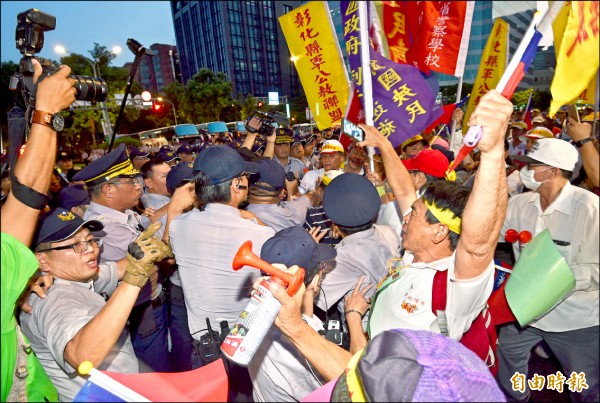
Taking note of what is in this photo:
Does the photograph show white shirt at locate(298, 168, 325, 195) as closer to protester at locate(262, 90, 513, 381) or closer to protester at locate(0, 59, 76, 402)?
protester at locate(262, 90, 513, 381)

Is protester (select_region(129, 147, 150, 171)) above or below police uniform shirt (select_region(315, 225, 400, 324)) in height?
above

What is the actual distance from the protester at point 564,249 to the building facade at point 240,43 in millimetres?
92346

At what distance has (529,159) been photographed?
265 centimetres

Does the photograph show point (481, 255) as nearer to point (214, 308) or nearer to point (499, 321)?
point (499, 321)

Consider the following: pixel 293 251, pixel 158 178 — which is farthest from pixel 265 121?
pixel 293 251

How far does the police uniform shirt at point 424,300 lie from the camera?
1.52 meters

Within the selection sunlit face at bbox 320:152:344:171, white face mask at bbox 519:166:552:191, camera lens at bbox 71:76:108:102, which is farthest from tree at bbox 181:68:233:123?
white face mask at bbox 519:166:552:191

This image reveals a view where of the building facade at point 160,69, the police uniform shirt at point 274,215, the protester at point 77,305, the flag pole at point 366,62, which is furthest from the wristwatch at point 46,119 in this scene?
the building facade at point 160,69

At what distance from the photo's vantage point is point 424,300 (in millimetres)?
1740

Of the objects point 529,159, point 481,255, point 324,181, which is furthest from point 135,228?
point 529,159

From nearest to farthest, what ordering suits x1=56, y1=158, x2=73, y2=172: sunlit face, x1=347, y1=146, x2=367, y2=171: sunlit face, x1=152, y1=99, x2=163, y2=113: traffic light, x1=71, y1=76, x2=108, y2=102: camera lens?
x1=71, y1=76, x2=108, y2=102: camera lens
x1=347, y1=146, x2=367, y2=171: sunlit face
x1=56, y1=158, x2=73, y2=172: sunlit face
x1=152, y1=99, x2=163, y2=113: traffic light

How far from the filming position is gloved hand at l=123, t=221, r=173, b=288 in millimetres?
1604

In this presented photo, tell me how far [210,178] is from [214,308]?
2.86 ft

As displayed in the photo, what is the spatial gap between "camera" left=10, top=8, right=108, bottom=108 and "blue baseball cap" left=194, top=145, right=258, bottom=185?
78 cm
